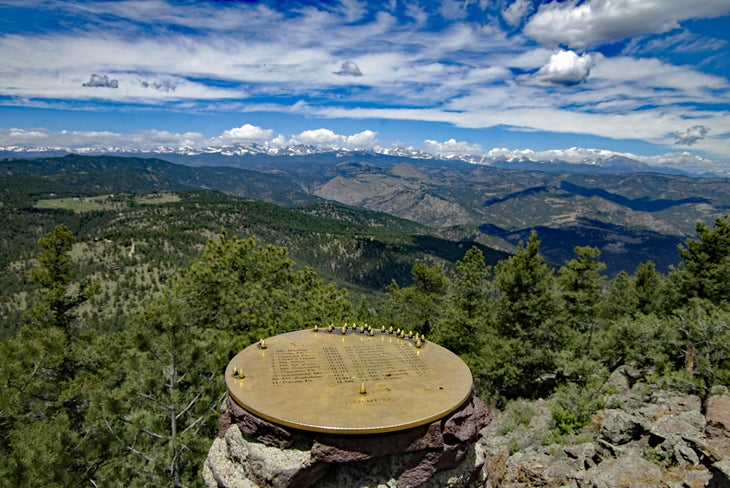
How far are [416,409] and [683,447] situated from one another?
8.09 m

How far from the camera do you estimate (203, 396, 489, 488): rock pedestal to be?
10594mm

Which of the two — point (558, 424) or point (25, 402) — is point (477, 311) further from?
point (25, 402)

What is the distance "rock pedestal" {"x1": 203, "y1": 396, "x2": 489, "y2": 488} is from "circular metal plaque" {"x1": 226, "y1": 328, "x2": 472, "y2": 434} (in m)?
0.36

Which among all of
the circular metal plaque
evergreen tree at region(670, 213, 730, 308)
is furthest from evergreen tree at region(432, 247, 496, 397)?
evergreen tree at region(670, 213, 730, 308)

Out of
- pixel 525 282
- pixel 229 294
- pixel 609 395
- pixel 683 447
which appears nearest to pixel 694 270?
pixel 525 282

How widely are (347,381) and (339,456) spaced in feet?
9.85

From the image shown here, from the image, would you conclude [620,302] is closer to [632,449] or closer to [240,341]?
[632,449]

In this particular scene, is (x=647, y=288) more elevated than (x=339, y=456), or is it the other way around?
(x=339, y=456)

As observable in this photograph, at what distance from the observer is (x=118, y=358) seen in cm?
1930

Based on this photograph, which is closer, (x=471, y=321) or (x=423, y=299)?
(x=471, y=321)

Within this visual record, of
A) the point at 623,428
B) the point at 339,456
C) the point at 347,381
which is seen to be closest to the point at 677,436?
the point at 623,428

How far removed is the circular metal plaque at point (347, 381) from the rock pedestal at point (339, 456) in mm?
364

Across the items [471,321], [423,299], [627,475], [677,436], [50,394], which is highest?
[677,436]

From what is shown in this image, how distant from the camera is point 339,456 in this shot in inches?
416
